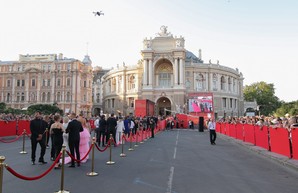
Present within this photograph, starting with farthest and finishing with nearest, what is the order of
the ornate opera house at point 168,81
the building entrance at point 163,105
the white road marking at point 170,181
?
1. the building entrance at point 163,105
2. the ornate opera house at point 168,81
3. the white road marking at point 170,181

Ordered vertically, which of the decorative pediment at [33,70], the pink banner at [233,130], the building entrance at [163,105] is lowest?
the pink banner at [233,130]

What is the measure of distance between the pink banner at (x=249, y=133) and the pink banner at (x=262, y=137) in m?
0.91

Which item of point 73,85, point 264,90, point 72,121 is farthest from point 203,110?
point 264,90

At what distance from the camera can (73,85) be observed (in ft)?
242

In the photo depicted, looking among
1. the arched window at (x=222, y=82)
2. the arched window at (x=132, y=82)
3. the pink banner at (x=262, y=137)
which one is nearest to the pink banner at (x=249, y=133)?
the pink banner at (x=262, y=137)

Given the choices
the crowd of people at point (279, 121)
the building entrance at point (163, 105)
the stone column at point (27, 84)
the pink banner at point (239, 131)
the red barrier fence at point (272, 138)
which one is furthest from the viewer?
the stone column at point (27, 84)

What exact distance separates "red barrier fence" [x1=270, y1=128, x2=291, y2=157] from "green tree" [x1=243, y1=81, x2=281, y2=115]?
96374 millimetres

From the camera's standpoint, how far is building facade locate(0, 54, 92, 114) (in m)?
74.0

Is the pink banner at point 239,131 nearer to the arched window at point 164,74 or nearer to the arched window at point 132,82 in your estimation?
the arched window at point 164,74

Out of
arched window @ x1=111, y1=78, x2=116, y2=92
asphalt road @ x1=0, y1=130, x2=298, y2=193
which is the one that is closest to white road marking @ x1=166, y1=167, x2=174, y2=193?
asphalt road @ x1=0, y1=130, x2=298, y2=193

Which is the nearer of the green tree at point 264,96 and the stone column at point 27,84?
the stone column at point 27,84

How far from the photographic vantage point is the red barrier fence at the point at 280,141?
12258 mm

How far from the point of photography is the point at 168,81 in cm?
7262

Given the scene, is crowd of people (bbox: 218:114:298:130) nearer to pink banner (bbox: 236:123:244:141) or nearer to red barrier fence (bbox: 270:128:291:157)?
red barrier fence (bbox: 270:128:291:157)
